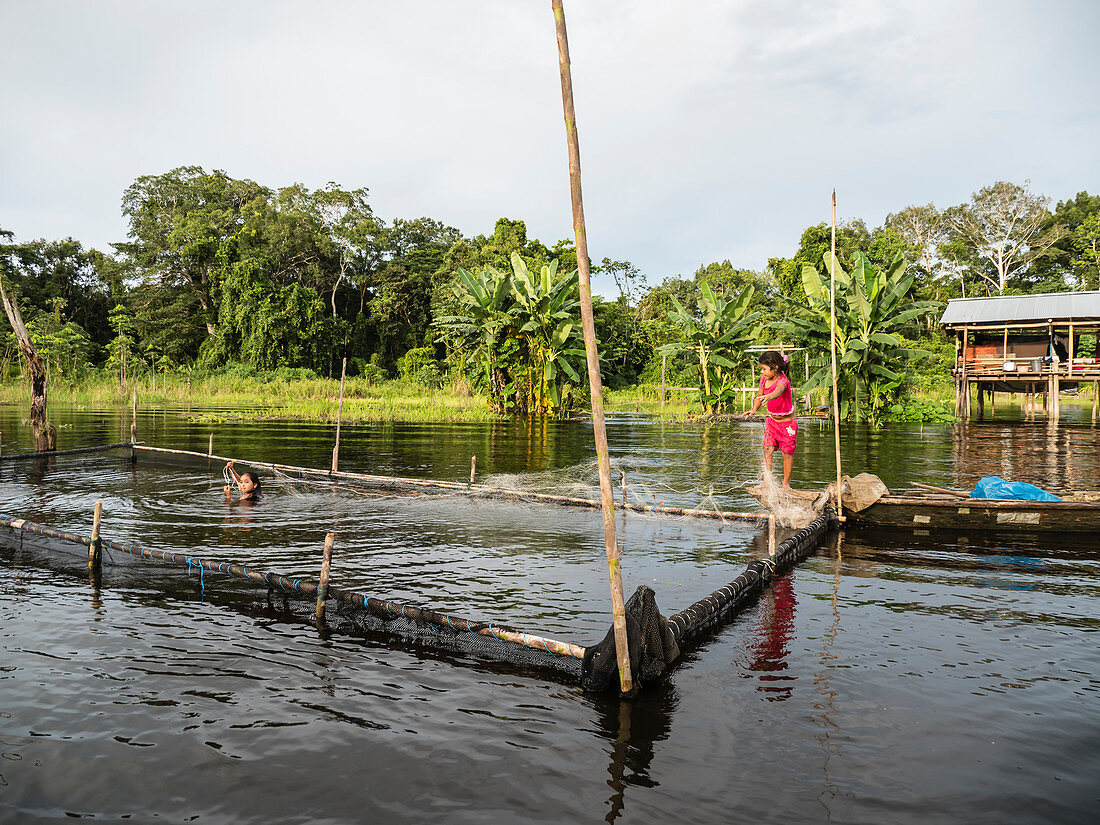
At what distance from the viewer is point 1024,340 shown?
86.2 ft

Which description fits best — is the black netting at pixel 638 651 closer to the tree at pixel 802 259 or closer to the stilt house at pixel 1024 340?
the stilt house at pixel 1024 340

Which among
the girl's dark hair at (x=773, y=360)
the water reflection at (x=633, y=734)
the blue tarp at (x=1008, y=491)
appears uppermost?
the girl's dark hair at (x=773, y=360)

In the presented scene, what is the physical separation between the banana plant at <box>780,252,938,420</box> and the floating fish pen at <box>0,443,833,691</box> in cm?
1488

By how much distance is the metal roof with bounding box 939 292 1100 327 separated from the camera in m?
22.8

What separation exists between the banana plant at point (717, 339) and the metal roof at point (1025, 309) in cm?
671

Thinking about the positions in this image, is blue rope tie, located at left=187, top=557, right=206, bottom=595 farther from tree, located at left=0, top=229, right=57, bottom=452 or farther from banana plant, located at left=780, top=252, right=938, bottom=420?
banana plant, located at left=780, top=252, right=938, bottom=420

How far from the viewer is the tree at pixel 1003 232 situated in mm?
41781

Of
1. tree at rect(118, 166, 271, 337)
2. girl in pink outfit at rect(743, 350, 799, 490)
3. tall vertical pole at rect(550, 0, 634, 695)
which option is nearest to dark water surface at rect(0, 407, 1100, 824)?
tall vertical pole at rect(550, 0, 634, 695)

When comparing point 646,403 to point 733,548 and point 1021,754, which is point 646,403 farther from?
point 1021,754

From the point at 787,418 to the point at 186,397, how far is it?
3135 cm

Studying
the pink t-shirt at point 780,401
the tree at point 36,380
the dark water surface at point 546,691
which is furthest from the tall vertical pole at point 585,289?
the tree at point 36,380

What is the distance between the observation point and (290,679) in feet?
15.4

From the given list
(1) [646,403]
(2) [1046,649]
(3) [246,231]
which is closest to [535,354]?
(1) [646,403]

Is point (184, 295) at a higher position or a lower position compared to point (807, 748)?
higher
